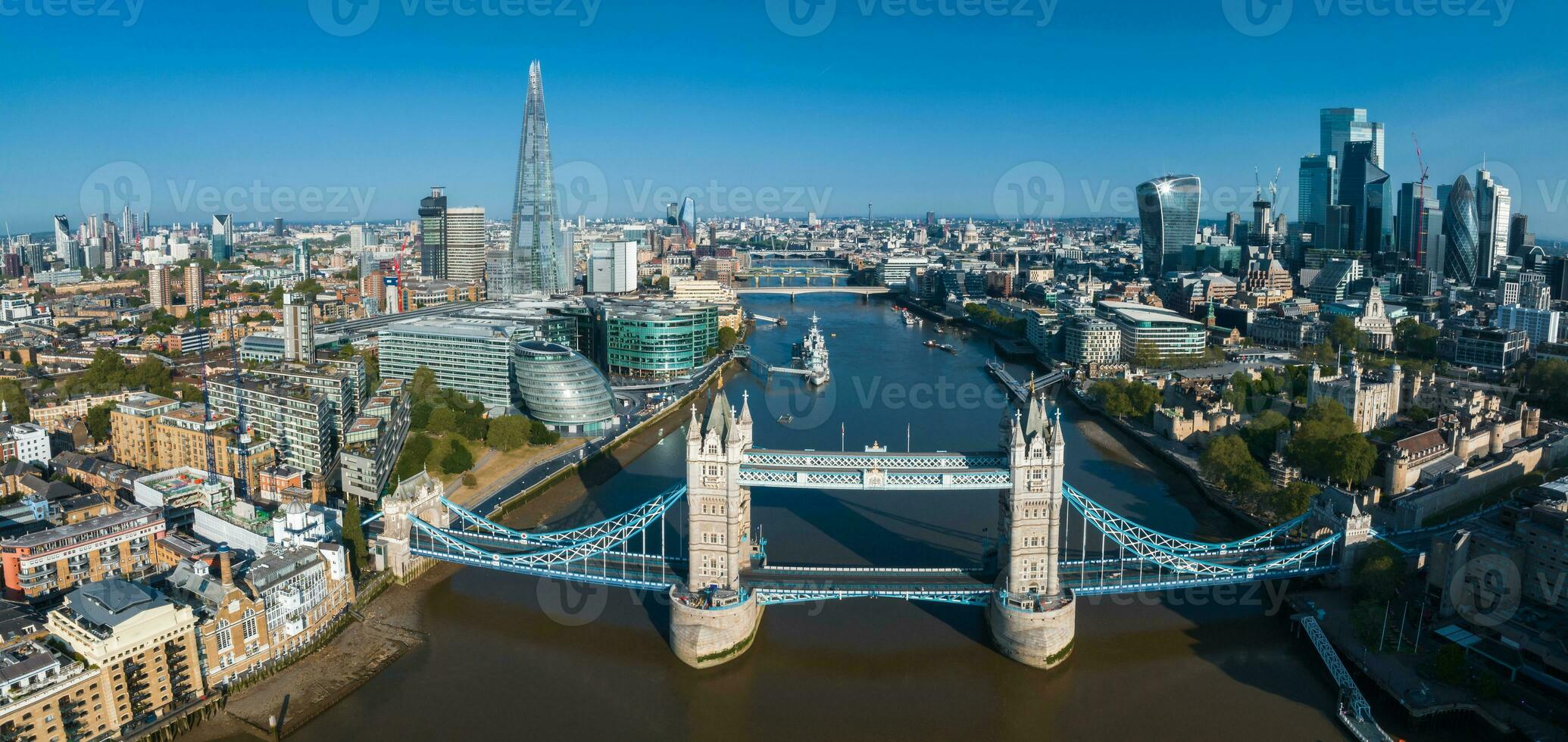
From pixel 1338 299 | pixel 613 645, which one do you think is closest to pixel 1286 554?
pixel 613 645

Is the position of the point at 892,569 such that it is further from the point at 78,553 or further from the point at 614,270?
the point at 614,270

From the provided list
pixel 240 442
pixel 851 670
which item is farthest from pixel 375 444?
pixel 851 670

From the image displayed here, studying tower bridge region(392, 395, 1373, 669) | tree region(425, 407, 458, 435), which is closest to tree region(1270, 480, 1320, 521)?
tower bridge region(392, 395, 1373, 669)

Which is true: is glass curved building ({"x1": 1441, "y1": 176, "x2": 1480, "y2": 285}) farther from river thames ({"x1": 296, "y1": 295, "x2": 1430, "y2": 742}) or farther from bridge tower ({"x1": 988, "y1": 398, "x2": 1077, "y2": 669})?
bridge tower ({"x1": 988, "y1": 398, "x2": 1077, "y2": 669})

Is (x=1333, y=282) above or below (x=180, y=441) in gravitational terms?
above

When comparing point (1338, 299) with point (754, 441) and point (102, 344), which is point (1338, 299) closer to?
point (754, 441)

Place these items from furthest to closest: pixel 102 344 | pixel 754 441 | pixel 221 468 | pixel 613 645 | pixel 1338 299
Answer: pixel 1338 299
pixel 102 344
pixel 754 441
pixel 221 468
pixel 613 645

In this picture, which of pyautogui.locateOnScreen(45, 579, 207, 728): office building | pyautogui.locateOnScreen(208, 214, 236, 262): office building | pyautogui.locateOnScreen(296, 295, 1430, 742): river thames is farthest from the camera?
pyautogui.locateOnScreen(208, 214, 236, 262): office building
